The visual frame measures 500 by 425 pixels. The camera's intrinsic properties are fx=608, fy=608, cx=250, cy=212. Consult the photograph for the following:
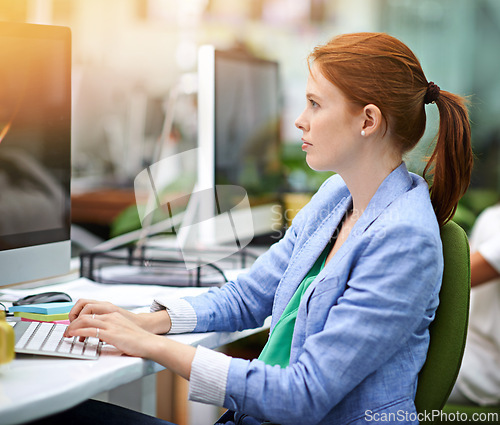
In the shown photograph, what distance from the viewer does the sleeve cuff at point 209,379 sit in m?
0.89

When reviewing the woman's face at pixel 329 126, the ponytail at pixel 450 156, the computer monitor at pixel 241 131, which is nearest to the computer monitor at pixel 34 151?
the computer monitor at pixel 241 131

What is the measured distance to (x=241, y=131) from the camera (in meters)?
1.79

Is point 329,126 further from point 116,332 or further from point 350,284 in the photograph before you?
point 116,332

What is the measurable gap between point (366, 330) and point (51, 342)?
49 centimetres

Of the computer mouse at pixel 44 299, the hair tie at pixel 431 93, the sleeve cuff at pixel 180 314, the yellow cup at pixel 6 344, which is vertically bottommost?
the computer mouse at pixel 44 299

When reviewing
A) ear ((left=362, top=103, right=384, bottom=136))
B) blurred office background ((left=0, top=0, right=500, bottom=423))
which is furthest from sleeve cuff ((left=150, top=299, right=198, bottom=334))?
blurred office background ((left=0, top=0, right=500, bottom=423))

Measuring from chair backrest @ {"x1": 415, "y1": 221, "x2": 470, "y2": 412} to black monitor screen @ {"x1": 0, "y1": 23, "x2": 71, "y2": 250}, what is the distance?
790 millimetres

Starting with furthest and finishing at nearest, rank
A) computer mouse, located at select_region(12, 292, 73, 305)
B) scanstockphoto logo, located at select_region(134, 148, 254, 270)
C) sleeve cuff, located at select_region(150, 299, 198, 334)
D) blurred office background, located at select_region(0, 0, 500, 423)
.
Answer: blurred office background, located at select_region(0, 0, 500, 423), scanstockphoto logo, located at select_region(134, 148, 254, 270), computer mouse, located at select_region(12, 292, 73, 305), sleeve cuff, located at select_region(150, 299, 198, 334)

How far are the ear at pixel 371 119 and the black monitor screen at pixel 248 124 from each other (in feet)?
2.24

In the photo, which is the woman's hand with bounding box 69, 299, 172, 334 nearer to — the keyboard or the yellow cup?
the keyboard

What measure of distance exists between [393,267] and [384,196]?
167 millimetres

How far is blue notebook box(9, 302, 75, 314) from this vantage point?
1130 mm

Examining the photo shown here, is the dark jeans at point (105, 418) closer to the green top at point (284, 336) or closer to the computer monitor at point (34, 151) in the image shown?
the green top at point (284, 336)

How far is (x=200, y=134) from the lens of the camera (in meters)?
1.64
